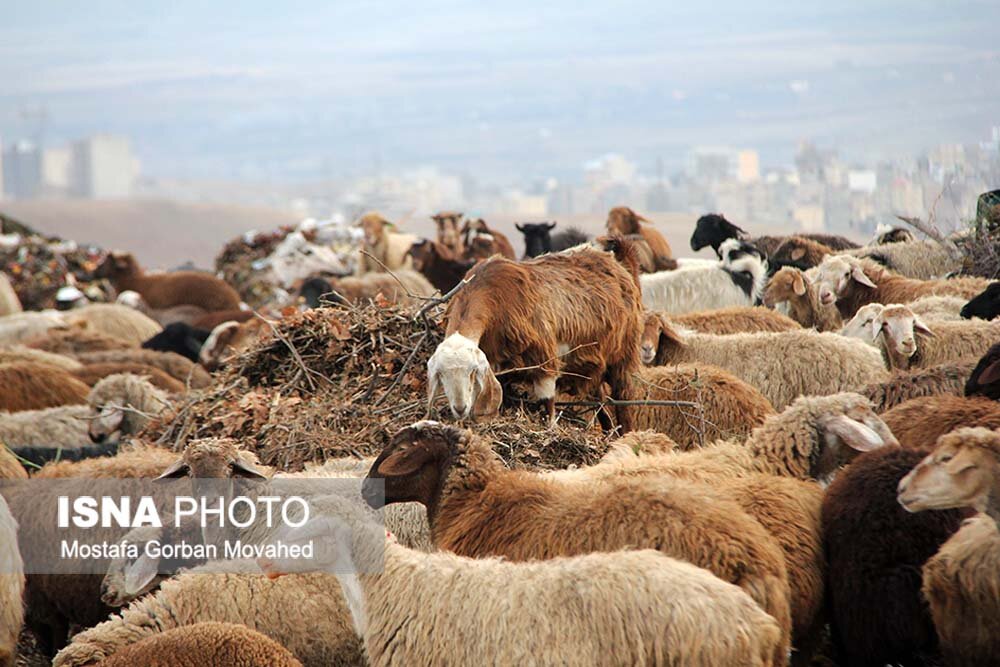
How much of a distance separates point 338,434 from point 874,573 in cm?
317

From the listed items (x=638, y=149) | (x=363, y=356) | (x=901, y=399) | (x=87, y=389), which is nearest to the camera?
(x=901, y=399)

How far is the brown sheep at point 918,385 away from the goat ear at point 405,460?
2795 millimetres

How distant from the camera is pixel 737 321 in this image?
9.83 metres

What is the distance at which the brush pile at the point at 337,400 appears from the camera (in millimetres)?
7004

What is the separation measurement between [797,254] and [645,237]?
5.32 ft

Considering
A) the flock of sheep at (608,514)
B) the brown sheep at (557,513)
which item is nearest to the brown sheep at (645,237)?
the flock of sheep at (608,514)

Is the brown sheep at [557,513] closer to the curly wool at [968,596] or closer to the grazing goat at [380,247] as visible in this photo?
the curly wool at [968,596]

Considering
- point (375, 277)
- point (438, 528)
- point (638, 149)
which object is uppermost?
point (438, 528)

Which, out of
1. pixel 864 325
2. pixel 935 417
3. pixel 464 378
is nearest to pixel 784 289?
pixel 864 325

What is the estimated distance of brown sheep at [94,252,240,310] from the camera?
1925 centimetres

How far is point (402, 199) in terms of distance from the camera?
234 feet

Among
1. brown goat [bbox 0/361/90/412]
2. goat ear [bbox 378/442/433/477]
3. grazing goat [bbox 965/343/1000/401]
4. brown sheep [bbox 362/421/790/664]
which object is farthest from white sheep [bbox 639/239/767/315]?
goat ear [bbox 378/442/433/477]

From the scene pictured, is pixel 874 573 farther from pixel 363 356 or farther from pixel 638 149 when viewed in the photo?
pixel 638 149

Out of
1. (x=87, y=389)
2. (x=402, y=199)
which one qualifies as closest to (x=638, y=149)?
(x=402, y=199)
